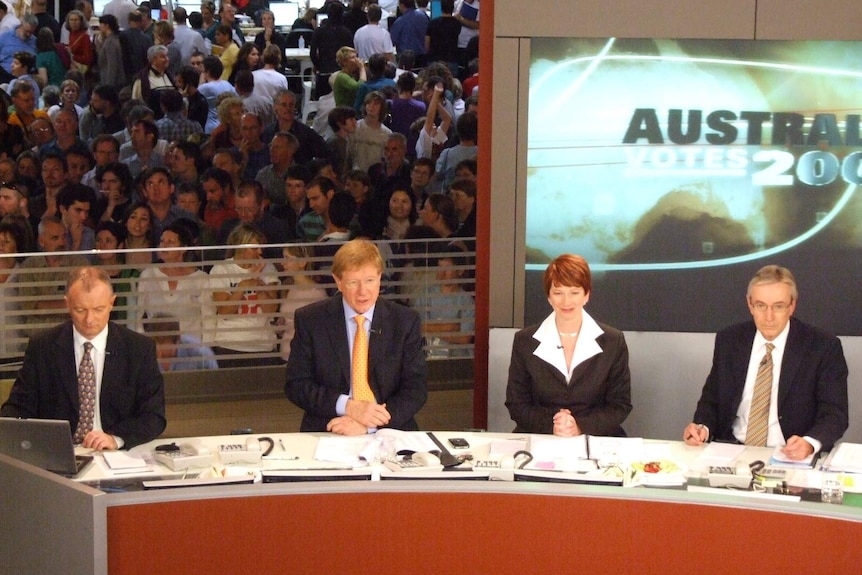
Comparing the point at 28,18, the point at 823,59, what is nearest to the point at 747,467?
the point at 823,59

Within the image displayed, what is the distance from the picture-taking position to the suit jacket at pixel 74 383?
13.2ft

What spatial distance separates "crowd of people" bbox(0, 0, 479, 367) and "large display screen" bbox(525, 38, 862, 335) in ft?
4.40

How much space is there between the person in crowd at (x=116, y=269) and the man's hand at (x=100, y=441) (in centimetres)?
222

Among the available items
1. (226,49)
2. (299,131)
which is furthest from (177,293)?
(226,49)

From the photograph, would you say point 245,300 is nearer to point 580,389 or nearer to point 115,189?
point 115,189

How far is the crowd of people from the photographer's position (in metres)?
6.30

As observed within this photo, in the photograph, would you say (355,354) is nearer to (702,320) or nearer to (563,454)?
(563,454)

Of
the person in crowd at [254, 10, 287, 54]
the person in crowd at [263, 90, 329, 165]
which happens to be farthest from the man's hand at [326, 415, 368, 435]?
the person in crowd at [254, 10, 287, 54]

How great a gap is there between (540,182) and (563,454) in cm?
175

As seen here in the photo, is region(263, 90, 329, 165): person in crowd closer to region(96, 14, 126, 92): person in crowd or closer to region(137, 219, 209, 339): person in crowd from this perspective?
region(137, 219, 209, 339): person in crowd

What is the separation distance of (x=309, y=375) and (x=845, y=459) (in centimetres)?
175

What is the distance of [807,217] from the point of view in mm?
5113

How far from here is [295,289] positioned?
638 cm

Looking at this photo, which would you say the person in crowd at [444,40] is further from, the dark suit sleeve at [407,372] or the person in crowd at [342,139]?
the dark suit sleeve at [407,372]
